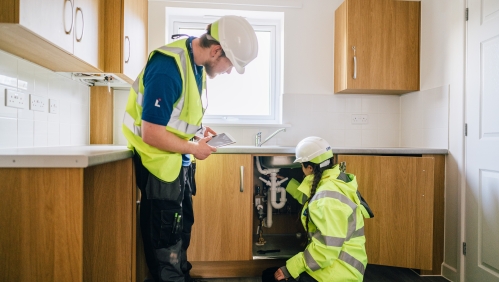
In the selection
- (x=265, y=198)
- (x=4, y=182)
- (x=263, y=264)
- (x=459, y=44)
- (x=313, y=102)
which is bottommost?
(x=263, y=264)

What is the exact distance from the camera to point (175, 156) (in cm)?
147

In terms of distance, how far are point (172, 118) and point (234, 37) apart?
45 cm

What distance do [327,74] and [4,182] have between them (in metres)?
2.51

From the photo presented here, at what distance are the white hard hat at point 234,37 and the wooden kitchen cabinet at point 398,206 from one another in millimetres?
1080

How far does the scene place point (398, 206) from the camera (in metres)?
2.20

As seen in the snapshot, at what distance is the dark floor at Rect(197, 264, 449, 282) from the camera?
223 cm

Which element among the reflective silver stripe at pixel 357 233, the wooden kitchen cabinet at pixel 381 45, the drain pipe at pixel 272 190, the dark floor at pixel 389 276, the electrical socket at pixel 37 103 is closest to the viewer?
the reflective silver stripe at pixel 357 233

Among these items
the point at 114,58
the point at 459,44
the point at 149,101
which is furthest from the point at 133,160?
the point at 459,44

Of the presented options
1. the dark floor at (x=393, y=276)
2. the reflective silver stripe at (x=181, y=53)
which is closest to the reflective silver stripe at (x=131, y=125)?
the reflective silver stripe at (x=181, y=53)

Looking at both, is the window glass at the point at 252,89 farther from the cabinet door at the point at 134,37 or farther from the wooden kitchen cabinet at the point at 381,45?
the wooden kitchen cabinet at the point at 381,45

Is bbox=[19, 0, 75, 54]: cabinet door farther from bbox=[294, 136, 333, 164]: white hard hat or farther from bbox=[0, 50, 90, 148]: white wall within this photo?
bbox=[294, 136, 333, 164]: white hard hat

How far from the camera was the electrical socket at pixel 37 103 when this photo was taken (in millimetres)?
1811

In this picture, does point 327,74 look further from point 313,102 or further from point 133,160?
point 133,160

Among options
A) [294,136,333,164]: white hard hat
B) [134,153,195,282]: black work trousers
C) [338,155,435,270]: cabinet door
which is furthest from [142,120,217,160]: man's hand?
[338,155,435,270]: cabinet door
